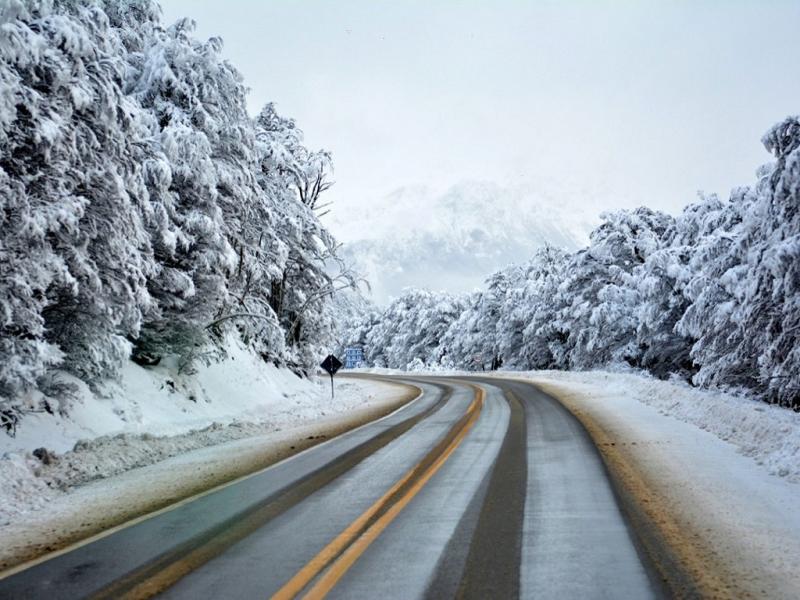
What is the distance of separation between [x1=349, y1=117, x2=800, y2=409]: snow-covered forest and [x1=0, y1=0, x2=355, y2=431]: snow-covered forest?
1359cm

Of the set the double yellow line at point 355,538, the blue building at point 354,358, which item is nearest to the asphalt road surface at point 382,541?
the double yellow line at point 355,538

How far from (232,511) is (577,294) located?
35.2m

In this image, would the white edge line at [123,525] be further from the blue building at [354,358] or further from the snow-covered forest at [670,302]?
the blue building at [354,358]

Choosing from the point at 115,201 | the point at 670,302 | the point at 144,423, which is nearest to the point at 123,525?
the point at 115,201

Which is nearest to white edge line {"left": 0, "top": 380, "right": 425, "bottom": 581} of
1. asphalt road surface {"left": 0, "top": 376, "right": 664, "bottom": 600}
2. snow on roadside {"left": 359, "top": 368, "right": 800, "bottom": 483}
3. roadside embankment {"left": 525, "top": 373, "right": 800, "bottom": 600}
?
asphalt road surface {"left": 0, "top": 376, "right": 664, "bottom": 600}

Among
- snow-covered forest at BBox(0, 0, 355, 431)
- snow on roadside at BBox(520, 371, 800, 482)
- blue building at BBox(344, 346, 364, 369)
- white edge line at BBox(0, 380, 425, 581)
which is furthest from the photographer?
blue building at BBox(344, 346, 364, 369)

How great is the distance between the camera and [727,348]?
66.8ft

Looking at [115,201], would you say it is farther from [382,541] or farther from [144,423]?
[382,541]

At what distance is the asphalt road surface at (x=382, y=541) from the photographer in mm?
4355

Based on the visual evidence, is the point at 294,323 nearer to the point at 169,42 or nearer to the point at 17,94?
the point at 169,42

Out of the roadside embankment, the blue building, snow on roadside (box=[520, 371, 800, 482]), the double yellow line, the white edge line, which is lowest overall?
the white edge line

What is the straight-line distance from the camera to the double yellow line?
14.2ft

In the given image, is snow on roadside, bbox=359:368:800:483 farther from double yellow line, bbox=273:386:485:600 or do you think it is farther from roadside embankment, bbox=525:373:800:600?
double yellow line, bbox=273:386:485:600

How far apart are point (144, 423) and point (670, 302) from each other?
23.7 metres
